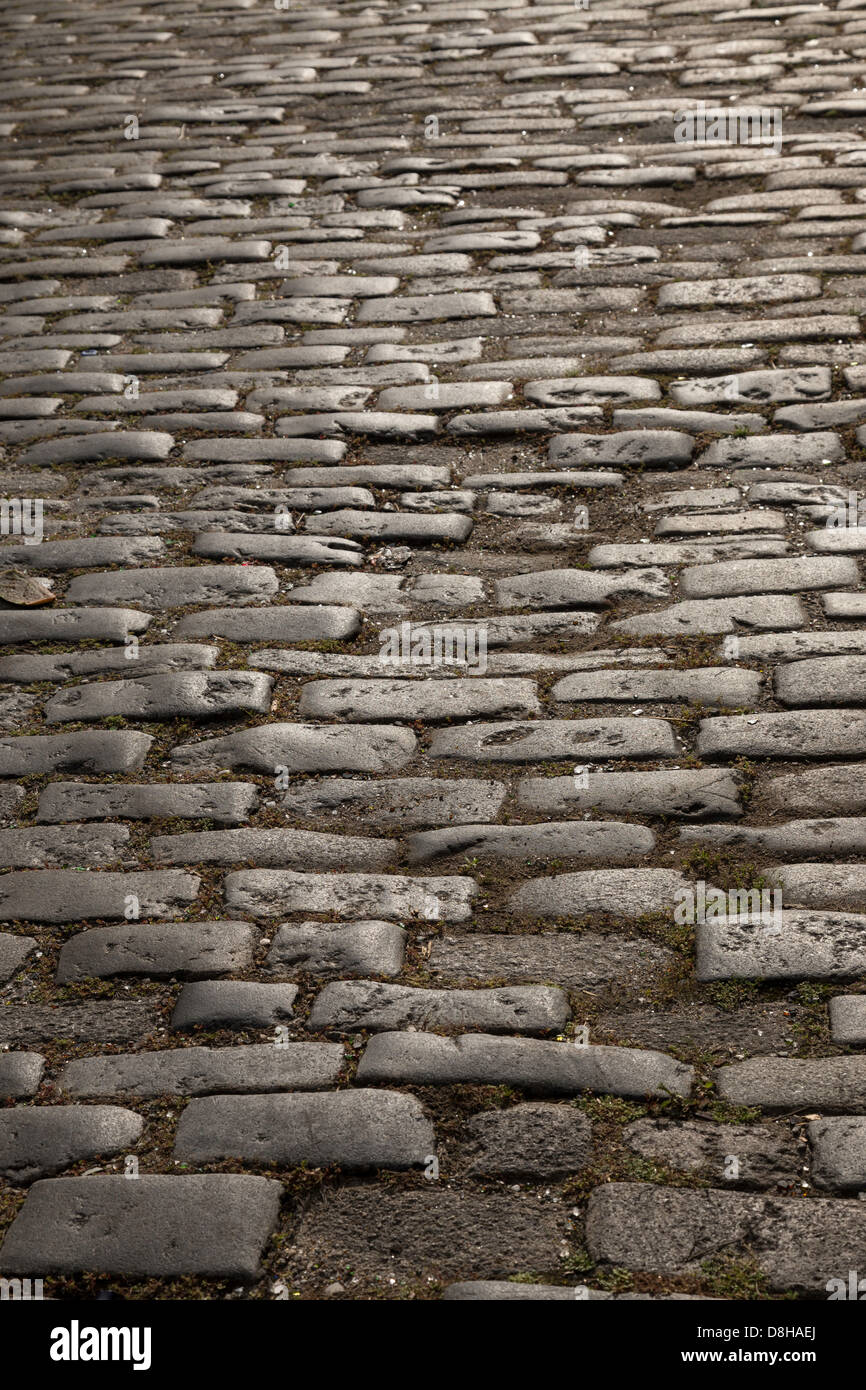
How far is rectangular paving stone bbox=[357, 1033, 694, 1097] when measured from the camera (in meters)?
2.41

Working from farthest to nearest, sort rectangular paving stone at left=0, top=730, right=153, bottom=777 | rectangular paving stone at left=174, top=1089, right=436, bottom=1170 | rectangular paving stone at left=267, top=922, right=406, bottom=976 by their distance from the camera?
rectangular paving stone at left=0, top=730, right=153, bottom=777 < rectangular paving stone at left=267, top=922, right=406, bottom=976 < rectangular paving stone at left=174, top=1089, right=436, bottom=1170

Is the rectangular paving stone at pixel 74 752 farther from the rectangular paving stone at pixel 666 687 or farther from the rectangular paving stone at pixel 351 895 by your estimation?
the rectangular paving stone at pixel 666 687

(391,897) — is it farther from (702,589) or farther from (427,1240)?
(702,589)

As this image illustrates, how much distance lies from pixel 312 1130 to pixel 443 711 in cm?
125

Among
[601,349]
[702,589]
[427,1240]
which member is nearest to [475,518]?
[702,589]

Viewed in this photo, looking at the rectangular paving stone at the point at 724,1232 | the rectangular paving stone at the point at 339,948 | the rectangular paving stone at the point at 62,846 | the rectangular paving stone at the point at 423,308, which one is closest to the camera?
the rectangular paving stone at the point at 724,1232

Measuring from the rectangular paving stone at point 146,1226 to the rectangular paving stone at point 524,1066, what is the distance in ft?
0.98

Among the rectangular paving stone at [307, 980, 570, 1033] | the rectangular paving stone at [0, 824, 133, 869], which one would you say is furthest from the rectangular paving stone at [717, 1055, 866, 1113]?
the rectangular paving stone at [0, 824, 133, 869]

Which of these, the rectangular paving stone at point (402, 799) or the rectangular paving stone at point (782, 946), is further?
the rectangular paving stone at point (402, 799)

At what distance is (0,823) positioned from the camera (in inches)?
126

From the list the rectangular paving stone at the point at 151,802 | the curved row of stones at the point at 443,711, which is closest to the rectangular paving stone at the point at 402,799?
the curved row of stones at the point at 443,711

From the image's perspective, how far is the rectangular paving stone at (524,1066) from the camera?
95.0 inches

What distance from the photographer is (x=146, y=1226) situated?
224 centimetres

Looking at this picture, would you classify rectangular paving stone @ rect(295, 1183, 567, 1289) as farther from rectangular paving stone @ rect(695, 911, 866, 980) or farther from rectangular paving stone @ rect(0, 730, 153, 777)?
rectangular paving stone @ rect(0, 730, 153, 777)
